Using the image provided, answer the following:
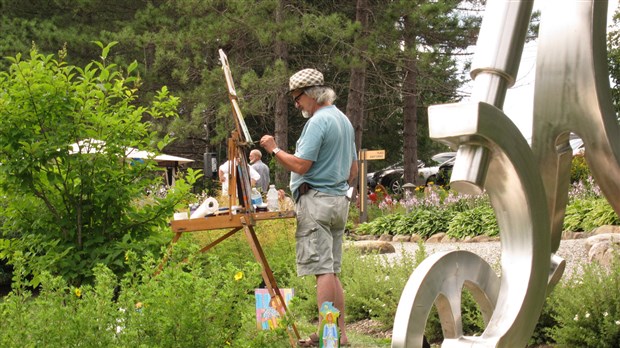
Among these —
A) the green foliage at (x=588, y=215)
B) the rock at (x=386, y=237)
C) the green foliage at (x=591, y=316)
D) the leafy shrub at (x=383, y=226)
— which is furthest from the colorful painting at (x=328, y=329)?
the leafy shrub at (x=383, y=226)

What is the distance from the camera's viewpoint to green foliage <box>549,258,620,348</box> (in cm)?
542

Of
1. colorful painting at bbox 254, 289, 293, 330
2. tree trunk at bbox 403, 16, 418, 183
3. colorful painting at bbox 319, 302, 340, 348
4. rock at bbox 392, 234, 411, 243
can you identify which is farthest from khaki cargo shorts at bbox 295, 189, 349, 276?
tree trunk at bbox 403, 16, 418, 183

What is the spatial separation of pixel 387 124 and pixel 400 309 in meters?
35.3

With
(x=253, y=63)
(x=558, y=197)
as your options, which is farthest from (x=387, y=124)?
(x=558, y=197)

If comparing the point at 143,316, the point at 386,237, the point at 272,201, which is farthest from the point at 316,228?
the point at 386,237

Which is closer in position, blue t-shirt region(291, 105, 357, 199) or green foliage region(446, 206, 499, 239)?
blue t-shirt region(291, 105, 357, 199)

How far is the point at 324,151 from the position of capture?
5711mm

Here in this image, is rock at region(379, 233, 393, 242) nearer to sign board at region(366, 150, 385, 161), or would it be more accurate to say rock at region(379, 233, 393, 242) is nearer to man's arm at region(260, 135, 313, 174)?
sign board at region(366, 150, 385, 161)

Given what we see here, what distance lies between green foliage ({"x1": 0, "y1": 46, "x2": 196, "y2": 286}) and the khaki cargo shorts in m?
0.80

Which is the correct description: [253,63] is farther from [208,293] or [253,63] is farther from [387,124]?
[208,293]

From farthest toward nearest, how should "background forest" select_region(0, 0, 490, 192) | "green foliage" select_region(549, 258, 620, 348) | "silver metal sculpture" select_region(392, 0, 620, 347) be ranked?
"background forest" select_region(0, 0, 490, 192) → "green foliage" select_region(549, 258, 620, 348) → "silver metal sculpture" select_region(392, 0, 620, 347)

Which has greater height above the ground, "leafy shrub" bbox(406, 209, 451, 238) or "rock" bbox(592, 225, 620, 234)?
"rock" bbox(592, 225, 620, 234)

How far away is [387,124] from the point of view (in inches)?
1457

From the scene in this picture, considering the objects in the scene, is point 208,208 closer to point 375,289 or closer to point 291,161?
point 291,161
